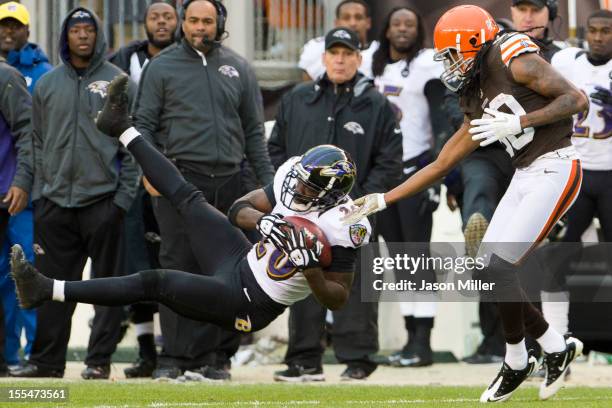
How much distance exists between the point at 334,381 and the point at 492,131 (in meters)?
2.78

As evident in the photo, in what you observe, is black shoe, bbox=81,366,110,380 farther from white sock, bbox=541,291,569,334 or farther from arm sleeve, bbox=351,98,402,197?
white sock, bbox=541,291,569,334

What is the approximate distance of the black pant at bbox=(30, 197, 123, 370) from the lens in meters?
9.23

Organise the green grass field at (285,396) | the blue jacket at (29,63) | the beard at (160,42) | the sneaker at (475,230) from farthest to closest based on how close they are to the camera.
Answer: the beard at (160,42) → the blue jacket at (29,63) → the sneaker at (475,230) → the green grass field at (285,396)

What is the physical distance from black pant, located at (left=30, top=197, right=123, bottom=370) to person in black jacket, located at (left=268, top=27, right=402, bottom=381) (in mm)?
1218

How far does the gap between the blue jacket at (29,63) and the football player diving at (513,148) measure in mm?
3692

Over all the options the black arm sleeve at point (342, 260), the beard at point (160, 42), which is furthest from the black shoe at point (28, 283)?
the beard at point (160, 42)

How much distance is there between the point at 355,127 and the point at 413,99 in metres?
1.11

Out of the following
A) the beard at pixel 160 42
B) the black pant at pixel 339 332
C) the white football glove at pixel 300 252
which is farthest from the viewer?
the beard at pixel 160 42

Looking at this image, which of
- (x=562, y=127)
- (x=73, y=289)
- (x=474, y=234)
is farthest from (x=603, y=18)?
(x=73, y=289)

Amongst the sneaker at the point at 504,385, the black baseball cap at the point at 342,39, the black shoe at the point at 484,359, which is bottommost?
the black shoe at the point at 484,359

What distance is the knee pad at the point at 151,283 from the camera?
723cm

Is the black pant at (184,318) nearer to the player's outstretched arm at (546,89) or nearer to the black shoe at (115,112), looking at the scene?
the black shoe at (115,112)

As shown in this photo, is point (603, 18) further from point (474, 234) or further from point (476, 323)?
point (476, 323)

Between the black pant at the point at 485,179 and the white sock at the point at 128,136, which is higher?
the white sock at the point at 128,136
